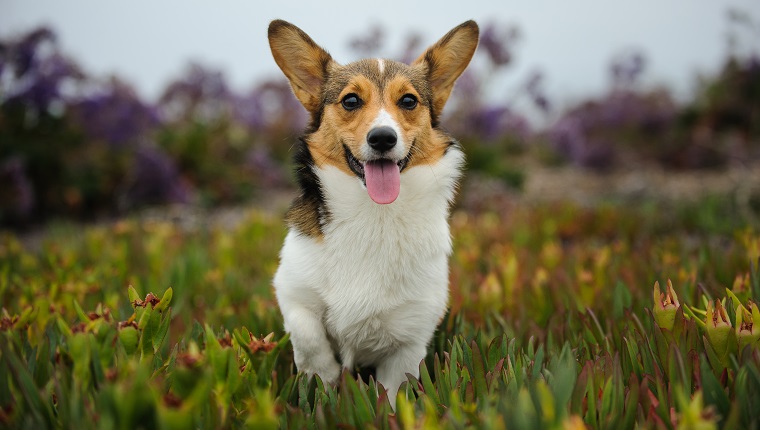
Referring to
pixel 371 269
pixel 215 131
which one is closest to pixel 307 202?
pixel 371 269

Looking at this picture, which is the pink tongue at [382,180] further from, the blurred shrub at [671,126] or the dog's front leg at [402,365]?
the blurred shrub at [671,126]

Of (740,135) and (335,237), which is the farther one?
(740,135)

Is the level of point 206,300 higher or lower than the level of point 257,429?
lower

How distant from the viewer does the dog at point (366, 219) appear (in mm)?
2178

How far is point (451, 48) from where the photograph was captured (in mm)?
2730

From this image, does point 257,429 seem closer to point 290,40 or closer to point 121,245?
point 290,40

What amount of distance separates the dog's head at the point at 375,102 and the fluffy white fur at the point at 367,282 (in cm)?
13

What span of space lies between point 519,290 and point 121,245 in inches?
129

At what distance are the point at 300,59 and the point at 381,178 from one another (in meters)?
0.84

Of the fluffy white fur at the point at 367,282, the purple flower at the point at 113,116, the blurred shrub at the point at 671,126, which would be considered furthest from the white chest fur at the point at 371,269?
the blurred shrub at the point at 671,126

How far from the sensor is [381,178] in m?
2.26

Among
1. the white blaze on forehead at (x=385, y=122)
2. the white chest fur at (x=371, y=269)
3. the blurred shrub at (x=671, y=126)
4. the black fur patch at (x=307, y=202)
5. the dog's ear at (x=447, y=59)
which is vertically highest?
the dog's ear at (x=447, y=59)

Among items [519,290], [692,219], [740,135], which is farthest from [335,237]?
[740,135]

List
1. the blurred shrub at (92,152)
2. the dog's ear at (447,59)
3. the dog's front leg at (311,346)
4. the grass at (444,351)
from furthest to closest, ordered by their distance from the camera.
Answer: the blurred shrub at (92,152) < the dog's ear at (447,59) < the dog's front leg at (311,346) < the grass at (444,351)
